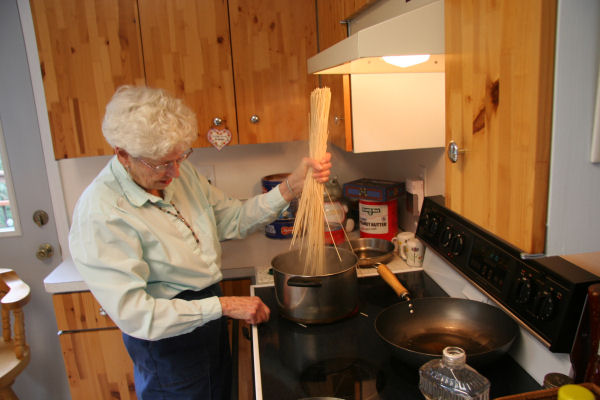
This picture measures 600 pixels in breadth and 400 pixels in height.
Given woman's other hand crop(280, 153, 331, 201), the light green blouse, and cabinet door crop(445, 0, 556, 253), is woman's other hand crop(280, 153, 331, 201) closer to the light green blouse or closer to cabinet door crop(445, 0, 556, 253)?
the light green blouse

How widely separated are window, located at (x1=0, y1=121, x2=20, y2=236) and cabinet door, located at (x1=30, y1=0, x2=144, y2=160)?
0.51 m

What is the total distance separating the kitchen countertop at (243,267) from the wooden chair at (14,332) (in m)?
0.16

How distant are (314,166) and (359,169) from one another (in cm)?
121

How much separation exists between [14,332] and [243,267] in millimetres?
1067

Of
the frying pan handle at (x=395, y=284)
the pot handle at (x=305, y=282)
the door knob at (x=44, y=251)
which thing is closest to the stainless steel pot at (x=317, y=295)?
the pot handle at (x=305, y=282)

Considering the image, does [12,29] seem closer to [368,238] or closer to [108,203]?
[108,203]

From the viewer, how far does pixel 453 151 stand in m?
1.08

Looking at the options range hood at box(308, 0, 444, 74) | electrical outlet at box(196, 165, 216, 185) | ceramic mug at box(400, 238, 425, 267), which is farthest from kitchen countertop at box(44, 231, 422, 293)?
range hood at box(308, 0, 444, 74)

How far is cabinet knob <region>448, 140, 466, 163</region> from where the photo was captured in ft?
3.48

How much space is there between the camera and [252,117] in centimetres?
207

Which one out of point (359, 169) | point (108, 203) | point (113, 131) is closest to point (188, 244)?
point (108, 203)

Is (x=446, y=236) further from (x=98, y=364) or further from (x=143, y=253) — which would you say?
(x=98, y=364)

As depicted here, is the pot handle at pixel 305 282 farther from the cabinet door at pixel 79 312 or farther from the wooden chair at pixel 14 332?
the wooden chair at pixel 14 332

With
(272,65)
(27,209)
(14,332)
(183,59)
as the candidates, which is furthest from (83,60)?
(14,332)
